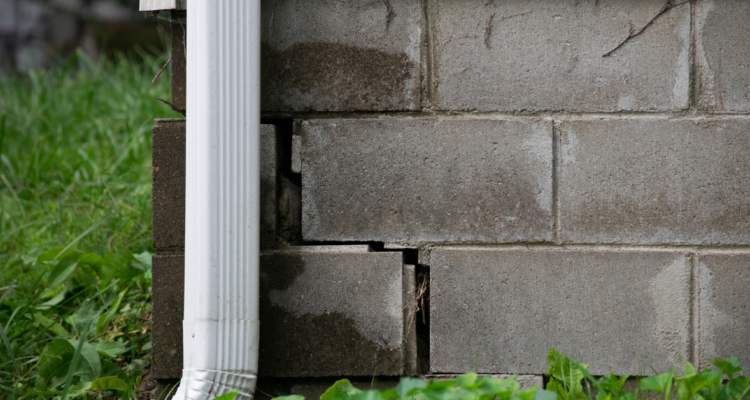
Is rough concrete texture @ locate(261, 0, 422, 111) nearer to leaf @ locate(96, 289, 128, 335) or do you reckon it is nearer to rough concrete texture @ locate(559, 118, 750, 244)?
rough concrete texture @ locate(559, 118, 750, 244)

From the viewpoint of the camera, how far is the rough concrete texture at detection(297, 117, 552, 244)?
159 centimetres

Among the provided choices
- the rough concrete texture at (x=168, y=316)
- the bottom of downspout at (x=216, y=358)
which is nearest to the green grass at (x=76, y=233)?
the rough concrete texture at (x=168, y=316)

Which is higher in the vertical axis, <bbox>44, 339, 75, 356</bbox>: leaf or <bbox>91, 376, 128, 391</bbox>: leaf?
<bbox>44, 339, 75, 356</bbox>: leaf

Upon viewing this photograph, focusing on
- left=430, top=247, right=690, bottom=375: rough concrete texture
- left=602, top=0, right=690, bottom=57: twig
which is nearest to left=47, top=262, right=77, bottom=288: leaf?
left=430, top=247, right=690, bottom=375: rough concrete texture

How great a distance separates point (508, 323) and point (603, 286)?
0.32 metres

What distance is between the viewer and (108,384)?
1573 millimetres

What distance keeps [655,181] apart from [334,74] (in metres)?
1.05

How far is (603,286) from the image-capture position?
5.19 feet

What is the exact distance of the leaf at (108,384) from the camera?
5.12 ft

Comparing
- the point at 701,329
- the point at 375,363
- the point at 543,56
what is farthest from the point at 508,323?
the point at 543,56

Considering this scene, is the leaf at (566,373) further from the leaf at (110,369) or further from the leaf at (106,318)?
the leaf at (106,318)

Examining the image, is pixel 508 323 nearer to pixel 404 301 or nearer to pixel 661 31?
pixel 404 301

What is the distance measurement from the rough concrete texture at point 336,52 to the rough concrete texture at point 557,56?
109mm

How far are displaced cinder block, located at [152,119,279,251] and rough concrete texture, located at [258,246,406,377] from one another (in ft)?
0.53
